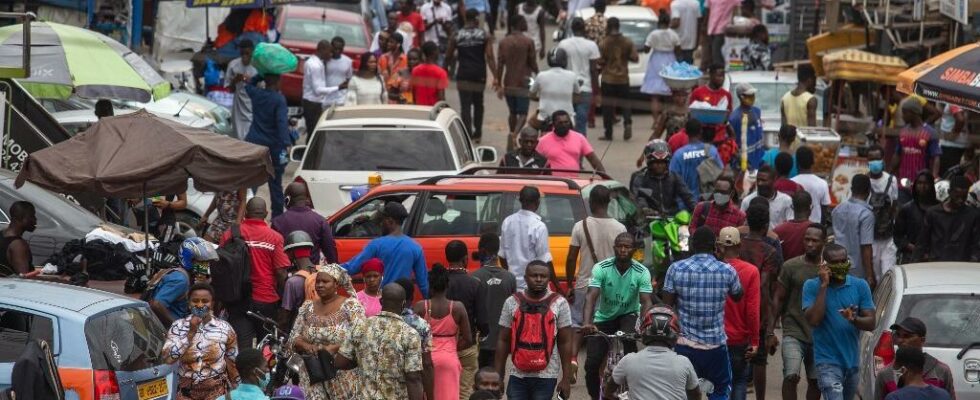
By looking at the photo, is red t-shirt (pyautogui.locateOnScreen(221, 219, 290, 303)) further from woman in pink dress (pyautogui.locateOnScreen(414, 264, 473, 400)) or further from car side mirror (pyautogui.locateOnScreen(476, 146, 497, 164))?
car side mirror (pyautogui.locateOnScreen(476, 146, 497, 164))

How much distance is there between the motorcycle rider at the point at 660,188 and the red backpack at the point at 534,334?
15.2 ft

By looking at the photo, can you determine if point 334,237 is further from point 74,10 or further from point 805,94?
point 74,10

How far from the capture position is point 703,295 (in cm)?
1188

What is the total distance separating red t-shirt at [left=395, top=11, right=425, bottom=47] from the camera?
2865 centimetres

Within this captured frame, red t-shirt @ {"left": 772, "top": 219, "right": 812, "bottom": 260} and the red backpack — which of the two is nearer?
the red backpack

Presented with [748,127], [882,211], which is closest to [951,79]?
[882,211]

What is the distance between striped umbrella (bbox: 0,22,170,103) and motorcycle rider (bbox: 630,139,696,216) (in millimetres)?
4222

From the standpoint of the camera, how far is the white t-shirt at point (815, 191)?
1606cm

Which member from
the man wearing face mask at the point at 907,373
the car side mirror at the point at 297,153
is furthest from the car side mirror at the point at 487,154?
the man wearing face mask at the point at 907,373

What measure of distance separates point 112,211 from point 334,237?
7.93 feet

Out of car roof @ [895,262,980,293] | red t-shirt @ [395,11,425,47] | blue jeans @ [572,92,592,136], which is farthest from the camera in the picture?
red t-shirt @ [395,11,425,47]

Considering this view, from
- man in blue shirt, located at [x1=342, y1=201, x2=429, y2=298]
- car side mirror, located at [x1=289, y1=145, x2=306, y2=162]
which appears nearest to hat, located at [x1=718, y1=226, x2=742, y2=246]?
man in blue shirt, located at [x1=342, y1=201, x2=429, y2=298]

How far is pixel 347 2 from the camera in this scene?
1173 inches

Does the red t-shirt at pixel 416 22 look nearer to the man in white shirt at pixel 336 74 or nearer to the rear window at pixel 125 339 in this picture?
the man in white shirt at pixel 336 74
